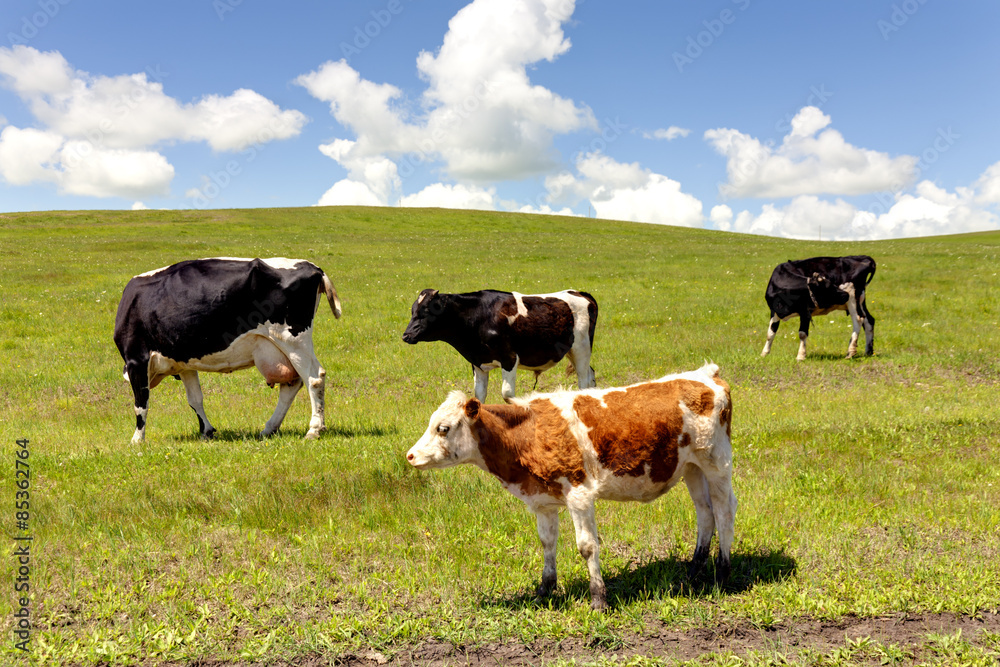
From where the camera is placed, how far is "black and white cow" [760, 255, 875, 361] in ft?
60.3

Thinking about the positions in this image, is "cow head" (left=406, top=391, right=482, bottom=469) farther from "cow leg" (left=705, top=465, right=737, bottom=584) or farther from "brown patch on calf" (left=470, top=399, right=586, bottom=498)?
"cow leg" (left=705, top=465, right=737, bottom=584)

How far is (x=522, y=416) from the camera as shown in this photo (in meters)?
5.49

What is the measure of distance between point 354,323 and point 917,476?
56.4 feet

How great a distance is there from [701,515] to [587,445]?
163cm

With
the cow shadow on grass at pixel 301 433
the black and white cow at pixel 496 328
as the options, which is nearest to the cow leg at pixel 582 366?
the black and white cow at pixel 496 328

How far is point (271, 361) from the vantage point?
428 inches

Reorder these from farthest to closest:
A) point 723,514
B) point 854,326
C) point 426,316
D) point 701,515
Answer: point 854,326 < point 426,316 < point 701,515 < point 723,514

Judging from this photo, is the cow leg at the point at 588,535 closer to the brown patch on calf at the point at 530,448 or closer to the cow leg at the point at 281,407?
the brown patch on calf at the point at 530,448

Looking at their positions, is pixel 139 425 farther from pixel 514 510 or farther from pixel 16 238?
pixel 16 238

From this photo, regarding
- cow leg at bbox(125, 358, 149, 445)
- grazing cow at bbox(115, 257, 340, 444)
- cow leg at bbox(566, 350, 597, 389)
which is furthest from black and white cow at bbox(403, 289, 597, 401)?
cow leg at bbox(125, 358, 149, 445)

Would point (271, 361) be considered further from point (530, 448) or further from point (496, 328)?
point (530, 448)

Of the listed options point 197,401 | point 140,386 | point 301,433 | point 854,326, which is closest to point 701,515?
point 301,433

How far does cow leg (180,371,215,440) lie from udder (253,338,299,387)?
1.31 m

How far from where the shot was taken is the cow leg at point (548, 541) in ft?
18.1
